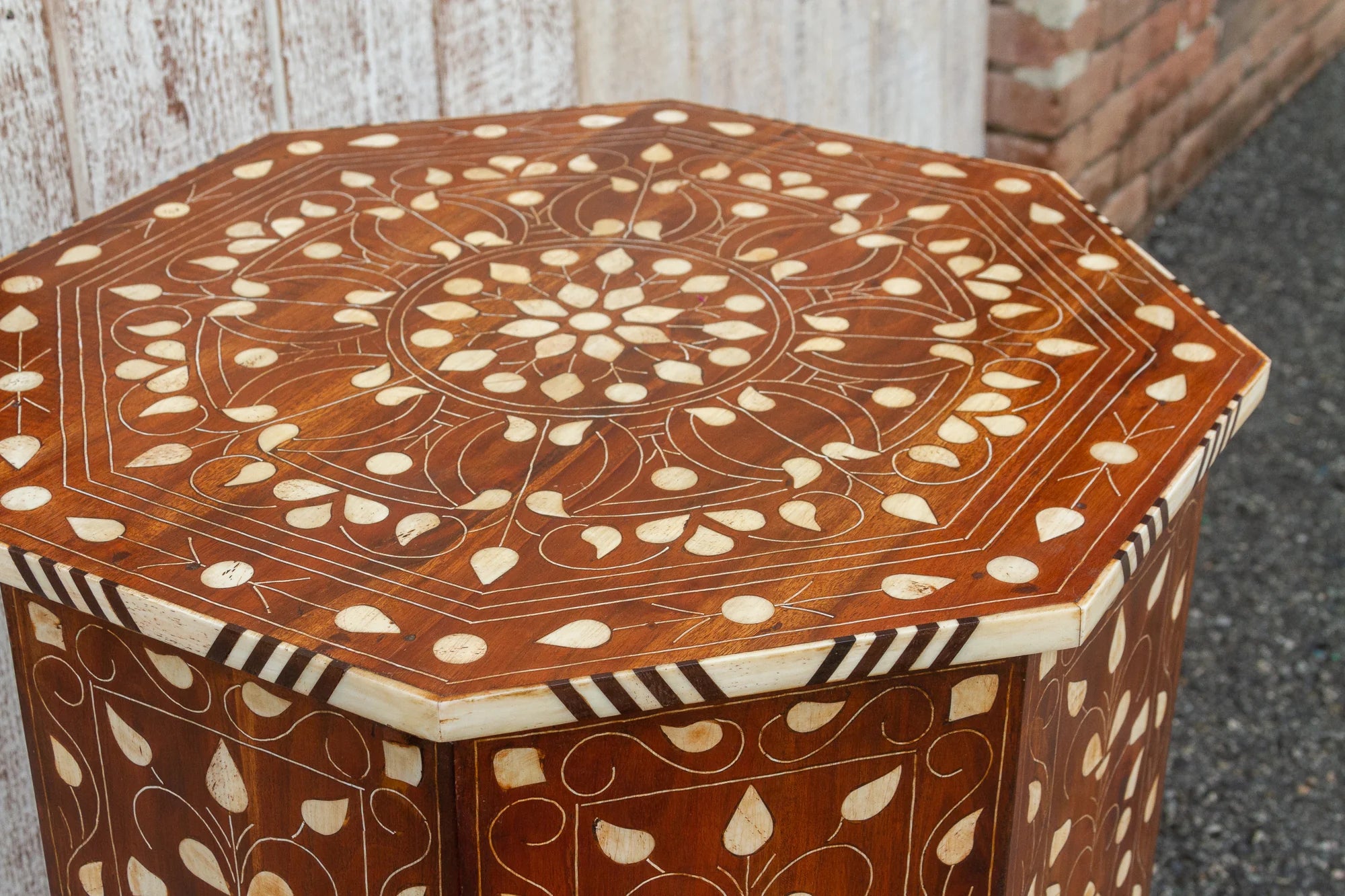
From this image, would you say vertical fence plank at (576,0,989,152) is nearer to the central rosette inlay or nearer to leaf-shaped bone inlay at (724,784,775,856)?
the central rosette inlay

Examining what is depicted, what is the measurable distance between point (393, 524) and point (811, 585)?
0.27 meters

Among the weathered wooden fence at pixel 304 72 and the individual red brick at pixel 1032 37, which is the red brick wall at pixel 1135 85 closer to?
the individual red brick at pixel 1032 37

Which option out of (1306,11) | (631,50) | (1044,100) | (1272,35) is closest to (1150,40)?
(1044,100)

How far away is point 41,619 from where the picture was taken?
1.02 metres

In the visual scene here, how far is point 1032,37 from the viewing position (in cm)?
273

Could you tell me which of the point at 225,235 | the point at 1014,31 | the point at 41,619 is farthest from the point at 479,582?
the point at 1014,31

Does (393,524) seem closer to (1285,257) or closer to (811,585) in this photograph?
(811,585)

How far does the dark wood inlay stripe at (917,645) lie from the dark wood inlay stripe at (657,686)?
13 cm

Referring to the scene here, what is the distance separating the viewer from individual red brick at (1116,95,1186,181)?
124 inches

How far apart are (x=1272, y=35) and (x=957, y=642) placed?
3.42 metres

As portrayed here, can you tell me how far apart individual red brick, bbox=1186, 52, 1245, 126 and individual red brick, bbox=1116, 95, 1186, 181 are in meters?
0.05

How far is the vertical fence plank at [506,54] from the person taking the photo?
1.85m

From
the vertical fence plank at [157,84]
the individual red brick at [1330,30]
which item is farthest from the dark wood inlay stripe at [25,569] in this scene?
the individual red brick at [1330,30]

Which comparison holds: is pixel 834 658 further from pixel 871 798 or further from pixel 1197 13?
pixel 1197 13
